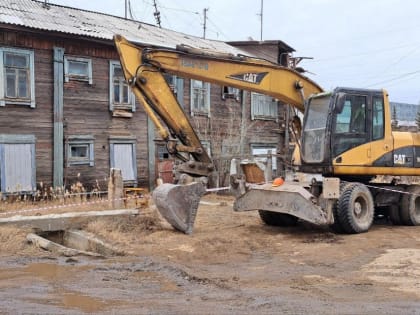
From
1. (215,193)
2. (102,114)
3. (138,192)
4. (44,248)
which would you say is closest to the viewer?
(44,248)

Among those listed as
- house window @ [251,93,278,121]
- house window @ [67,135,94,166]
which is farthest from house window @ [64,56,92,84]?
house window @ [251,93,278,121]

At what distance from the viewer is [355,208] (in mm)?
10531

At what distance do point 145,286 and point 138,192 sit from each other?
8.51m

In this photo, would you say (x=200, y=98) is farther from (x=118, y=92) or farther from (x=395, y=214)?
(x=395, y=214)

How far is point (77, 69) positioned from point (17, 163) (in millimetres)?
3781

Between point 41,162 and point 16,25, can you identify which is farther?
point 41,162

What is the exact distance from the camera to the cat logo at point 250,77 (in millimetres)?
10703

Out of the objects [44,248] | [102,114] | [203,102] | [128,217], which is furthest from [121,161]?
[44,248]

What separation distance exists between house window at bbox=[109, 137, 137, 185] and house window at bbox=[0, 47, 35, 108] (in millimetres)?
3290

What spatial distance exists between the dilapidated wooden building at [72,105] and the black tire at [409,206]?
31.7 ft

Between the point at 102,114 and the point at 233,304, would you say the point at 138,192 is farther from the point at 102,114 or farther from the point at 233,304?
the point at 233,304

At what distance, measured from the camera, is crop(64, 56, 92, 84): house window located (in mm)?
17266

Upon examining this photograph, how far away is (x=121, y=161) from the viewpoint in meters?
18.7

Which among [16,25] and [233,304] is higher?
[16,25]
